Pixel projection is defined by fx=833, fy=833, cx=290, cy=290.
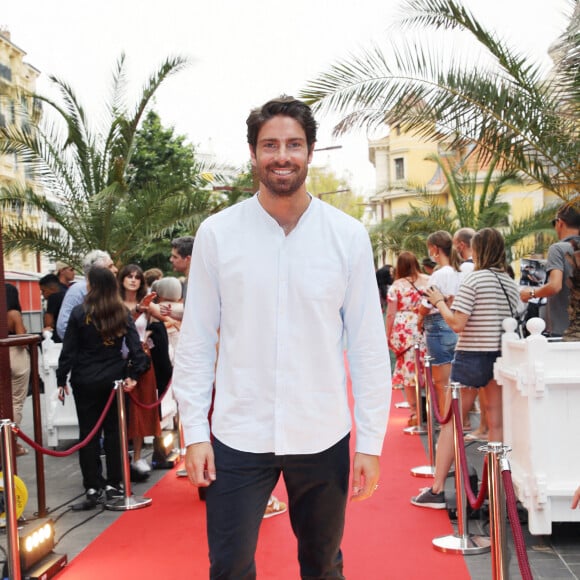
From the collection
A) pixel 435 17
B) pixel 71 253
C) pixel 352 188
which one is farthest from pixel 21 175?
pixel 435 17

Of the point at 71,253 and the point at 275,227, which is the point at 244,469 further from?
the point at 71,253

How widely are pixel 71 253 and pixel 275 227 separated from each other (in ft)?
39.7

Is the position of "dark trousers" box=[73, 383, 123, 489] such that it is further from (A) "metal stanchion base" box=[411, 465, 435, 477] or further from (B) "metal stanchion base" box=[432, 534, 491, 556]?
(B) "metal stanchion base" box=[432, 534, 491, 556]

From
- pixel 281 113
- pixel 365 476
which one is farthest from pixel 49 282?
pixel 365 476

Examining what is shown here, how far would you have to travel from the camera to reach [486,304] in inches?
250

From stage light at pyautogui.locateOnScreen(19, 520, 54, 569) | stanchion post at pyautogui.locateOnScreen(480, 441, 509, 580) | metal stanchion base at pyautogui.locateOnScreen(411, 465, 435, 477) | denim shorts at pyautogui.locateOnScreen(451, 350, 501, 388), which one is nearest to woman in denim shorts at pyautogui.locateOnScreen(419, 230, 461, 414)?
metal stanchion base at pyautogui.locateOnScreen(411, 465, 435, 477)

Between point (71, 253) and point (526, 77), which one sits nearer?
point (526, 77)

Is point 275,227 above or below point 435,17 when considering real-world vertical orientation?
below

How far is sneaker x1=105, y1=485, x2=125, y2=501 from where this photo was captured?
6988 millimetres

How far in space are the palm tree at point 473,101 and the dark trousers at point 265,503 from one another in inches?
244

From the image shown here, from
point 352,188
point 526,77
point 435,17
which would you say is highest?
point 352,188

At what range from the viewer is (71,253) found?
14.6 metres

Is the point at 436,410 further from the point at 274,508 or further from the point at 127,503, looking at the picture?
the point at 127,503

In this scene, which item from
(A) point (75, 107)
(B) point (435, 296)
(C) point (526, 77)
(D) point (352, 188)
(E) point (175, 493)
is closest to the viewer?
(B) point (435, 296)
